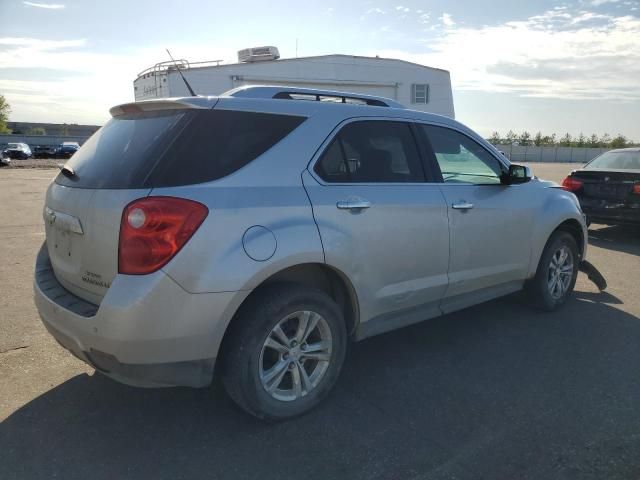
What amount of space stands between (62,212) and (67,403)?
1156mm

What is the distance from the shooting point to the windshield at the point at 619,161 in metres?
8.53

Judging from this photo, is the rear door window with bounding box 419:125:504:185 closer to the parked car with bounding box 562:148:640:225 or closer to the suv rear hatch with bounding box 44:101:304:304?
the suv rear hatch with bounding box 44:101:304:304

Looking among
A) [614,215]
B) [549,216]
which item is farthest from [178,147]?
[614,215]

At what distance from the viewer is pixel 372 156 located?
346 centimetres

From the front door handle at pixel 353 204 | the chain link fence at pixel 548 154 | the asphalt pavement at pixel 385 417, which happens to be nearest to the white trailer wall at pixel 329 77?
the asphalt pavement at pixel 385 417

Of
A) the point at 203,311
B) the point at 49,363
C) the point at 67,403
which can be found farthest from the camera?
the point at 49,363

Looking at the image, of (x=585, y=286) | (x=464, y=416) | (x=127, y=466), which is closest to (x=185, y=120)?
(x=127, y=466)

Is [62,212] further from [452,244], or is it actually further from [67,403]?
[452,244]

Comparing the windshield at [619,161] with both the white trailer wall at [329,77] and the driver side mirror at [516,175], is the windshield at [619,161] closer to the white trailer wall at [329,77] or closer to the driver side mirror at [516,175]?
the driver side mirror at [516,175]

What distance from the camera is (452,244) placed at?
3793 millimetres

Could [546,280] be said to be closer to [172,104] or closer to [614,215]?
[172,104]

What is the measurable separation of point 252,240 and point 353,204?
739mm

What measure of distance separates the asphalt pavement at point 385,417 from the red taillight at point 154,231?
1001mm

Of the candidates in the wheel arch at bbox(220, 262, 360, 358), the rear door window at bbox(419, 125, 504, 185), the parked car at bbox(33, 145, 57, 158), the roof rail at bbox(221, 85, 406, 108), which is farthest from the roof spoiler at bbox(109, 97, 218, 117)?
the parked car at bbox(33, 145, 57, 158)
